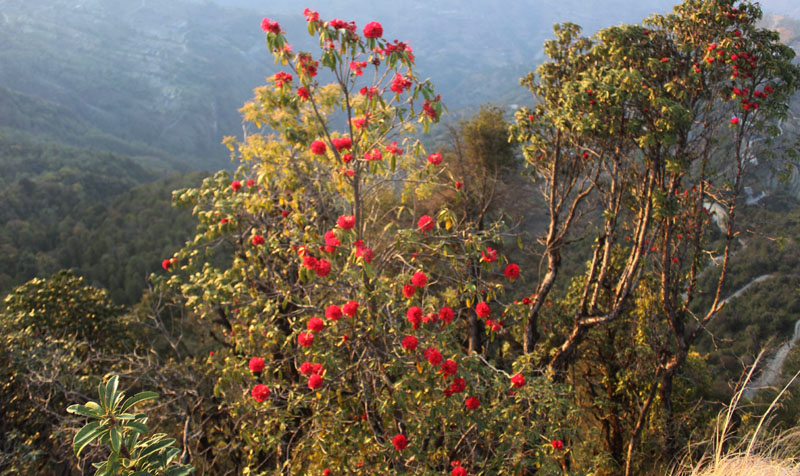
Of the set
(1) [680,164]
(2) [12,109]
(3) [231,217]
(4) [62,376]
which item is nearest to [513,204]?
(1) [680,164]

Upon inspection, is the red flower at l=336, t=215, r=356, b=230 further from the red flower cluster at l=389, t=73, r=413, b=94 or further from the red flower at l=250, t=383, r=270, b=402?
the red flower at l=250, t=383, r=270, b=402

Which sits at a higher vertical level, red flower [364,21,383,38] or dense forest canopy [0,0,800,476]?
red flower [364,21,383,38]

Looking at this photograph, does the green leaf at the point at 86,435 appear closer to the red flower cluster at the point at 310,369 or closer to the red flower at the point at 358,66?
the red flower cluster at the point at 310,369

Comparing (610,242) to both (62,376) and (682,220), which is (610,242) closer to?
(682,220)

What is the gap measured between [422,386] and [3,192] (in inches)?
1553

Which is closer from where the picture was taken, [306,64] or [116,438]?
[116,438]

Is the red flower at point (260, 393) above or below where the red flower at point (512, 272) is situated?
below

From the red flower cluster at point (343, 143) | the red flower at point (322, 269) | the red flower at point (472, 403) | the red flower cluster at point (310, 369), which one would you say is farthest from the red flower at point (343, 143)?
the red flower at point (472, 403)

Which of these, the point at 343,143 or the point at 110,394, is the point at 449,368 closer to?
A: the point at 343,143

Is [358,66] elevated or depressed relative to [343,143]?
elevated

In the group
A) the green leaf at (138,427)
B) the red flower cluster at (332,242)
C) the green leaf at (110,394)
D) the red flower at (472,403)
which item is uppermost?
the red flower cluster at (332,242)

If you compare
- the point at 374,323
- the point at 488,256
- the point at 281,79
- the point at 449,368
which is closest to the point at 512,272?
the point at 488,256

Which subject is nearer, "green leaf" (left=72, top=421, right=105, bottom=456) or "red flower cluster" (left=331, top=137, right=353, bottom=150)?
"green leaf" (left=72, top=421, right=105, bottom=456)

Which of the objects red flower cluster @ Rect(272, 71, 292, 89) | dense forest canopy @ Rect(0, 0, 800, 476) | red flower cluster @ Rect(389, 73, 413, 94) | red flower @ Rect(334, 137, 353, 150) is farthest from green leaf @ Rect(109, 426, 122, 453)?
red flower cluster @ Rect(272, 71, 292, 89)
